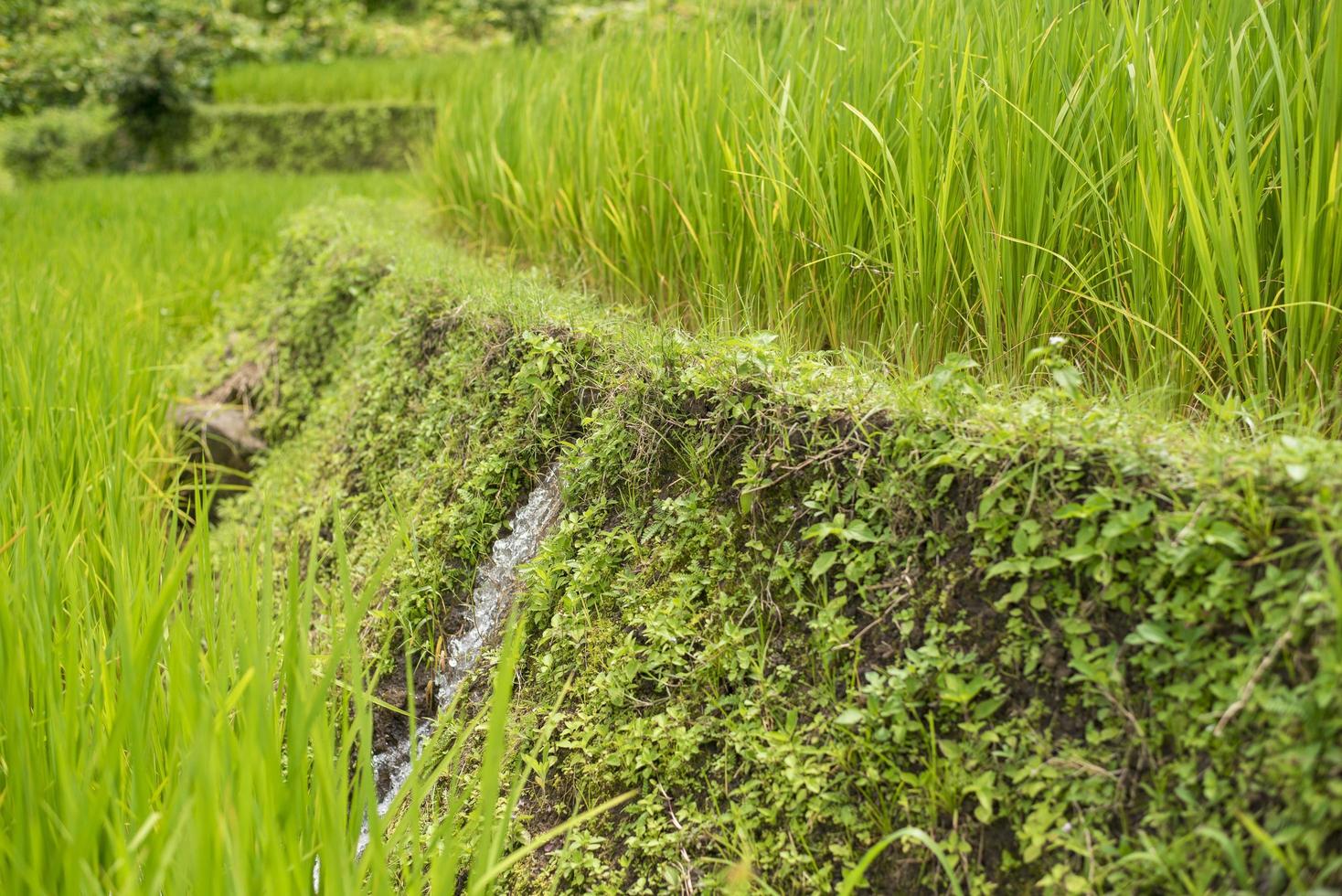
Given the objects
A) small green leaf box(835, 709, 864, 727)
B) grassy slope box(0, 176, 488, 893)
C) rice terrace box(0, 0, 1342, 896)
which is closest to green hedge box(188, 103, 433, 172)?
rice terrace box(0, 0, 1342, 896)

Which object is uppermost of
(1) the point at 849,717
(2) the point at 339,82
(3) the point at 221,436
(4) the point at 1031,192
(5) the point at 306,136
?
(4) the point at 1031,192

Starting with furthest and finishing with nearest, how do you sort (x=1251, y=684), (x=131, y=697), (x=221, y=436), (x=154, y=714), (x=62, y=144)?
(x=62, y=144) → (x=221, y=436) → (x=154, y=714) → (x=131, y=697) → (x=1251, y=684)

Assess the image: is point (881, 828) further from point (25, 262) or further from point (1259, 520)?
point (25, 262)

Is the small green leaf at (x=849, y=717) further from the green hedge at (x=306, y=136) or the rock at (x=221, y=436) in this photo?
the green hedge at (x=306, y=136)

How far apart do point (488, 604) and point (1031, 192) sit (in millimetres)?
1423

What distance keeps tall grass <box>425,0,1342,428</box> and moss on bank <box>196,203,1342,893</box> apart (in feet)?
0.91

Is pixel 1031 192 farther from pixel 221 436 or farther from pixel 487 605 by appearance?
pixel 221 436

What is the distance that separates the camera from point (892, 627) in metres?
1.50

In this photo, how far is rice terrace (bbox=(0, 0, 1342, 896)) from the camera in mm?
1186

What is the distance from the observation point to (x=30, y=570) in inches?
59.2

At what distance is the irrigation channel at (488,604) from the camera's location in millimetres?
2188

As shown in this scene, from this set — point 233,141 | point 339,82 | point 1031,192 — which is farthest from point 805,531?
point 233,141

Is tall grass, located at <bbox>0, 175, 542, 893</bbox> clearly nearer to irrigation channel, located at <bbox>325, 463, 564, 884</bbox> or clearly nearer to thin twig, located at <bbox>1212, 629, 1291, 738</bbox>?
irrigation channel, located at <bbox>325, 463, 564, 884</bbox>

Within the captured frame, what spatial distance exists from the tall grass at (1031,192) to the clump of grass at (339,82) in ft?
24.8
